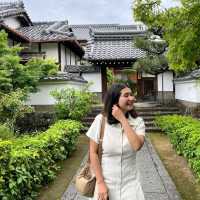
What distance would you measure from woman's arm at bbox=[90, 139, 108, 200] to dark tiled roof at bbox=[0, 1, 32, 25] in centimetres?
2247

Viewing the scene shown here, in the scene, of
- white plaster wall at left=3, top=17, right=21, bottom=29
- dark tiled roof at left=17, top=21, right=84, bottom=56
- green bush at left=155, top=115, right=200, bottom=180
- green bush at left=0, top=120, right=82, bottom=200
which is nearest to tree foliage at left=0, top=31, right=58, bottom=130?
green bush at left=0, top=120, right=82, bottom=200

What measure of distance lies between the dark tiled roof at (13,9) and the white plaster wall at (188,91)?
36.5ft

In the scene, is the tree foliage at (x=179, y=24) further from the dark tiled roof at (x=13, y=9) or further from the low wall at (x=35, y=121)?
the dark tiled roof at (x=13, y=9)

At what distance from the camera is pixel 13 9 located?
27.3 metres

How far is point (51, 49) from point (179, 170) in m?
18.1

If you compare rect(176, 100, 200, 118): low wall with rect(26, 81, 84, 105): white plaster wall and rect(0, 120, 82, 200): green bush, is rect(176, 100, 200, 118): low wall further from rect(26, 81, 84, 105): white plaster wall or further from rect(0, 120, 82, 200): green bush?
rect(0, 120, 82, 200): green bush

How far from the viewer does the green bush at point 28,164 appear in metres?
6.29

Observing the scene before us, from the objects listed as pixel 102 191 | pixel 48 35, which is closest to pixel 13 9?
pixel 48 35

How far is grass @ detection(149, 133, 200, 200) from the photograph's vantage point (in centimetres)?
798

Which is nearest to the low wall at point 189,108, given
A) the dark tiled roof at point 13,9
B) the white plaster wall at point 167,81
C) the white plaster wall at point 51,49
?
the white plaster wall at point 167,81

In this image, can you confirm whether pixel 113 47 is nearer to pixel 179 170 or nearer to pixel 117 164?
pixel 179 170

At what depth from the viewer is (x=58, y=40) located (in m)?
25.8

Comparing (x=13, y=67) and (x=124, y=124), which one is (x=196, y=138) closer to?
(x=124, y=124)

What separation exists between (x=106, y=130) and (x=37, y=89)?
571 inches
